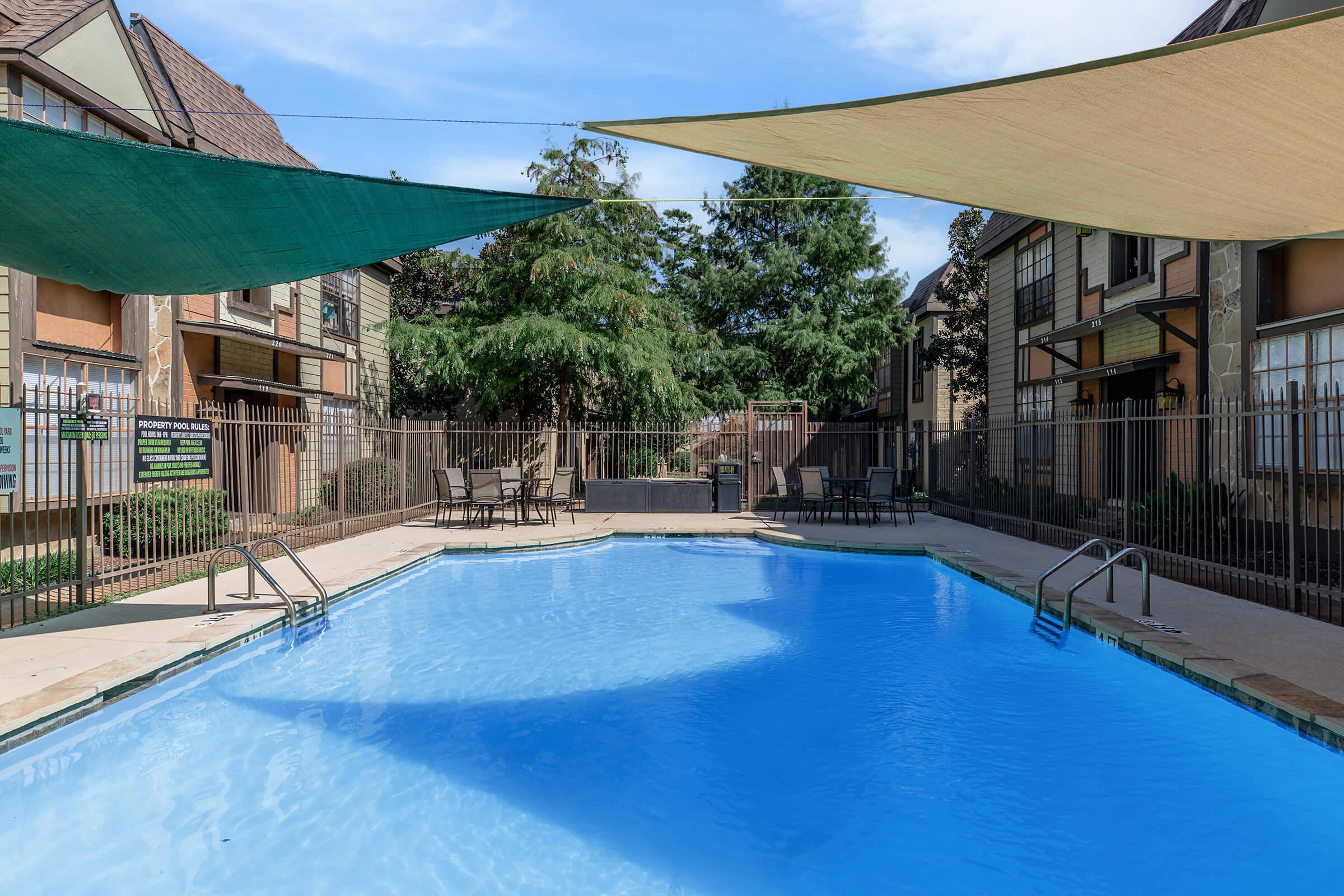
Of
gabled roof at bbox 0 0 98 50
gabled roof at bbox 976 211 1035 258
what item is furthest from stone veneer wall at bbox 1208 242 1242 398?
gabled roof at bbox 0 0 98 50

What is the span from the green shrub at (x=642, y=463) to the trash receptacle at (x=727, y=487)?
1766 mm

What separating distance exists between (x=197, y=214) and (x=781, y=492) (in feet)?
38.6

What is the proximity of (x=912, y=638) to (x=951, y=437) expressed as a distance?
398 inches

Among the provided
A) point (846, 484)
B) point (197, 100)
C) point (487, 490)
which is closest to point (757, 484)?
point (846, 484)

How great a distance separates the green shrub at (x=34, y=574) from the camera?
6.12 m

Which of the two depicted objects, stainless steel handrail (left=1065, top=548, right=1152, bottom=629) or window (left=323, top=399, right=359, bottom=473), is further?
window (left=323, top=399, right=359, bottom=473)

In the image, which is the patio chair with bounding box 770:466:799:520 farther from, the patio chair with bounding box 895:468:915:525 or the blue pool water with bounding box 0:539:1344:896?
the blue pool water with bounding box 0:539:1344:896

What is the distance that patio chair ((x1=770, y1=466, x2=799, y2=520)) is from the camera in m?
15.2

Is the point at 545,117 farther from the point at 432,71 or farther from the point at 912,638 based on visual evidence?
the point at 912,638

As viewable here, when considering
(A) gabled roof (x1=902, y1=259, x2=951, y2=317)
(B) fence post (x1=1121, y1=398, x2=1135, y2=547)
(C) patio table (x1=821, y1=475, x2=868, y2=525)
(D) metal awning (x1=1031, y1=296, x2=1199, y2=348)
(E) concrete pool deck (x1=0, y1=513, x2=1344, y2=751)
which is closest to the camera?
(E) concrete pool deck (x1=0, y1=513, x2=1344, y2=751)

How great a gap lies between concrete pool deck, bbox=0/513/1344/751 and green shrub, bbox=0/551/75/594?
37 centimetres

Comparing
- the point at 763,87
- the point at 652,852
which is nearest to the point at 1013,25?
the point at 763,87

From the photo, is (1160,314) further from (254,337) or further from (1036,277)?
(254,337)

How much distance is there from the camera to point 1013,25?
6.46m
